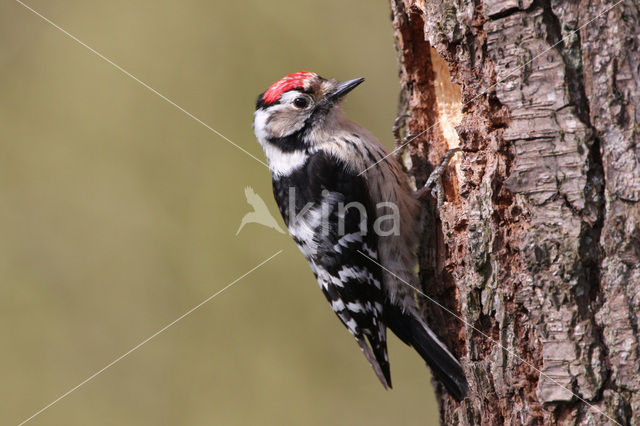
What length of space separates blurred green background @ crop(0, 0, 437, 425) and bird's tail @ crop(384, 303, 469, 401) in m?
1.86

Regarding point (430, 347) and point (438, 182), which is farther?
point (438, 182)

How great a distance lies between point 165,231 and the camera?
16.4 ft

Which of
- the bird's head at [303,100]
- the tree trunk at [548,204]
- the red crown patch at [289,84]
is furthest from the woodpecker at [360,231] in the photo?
the tree trunk at [548,204]

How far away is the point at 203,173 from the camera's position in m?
5.07

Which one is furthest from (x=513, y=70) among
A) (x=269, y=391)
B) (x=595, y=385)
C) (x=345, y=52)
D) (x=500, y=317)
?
(x=269, y=391)

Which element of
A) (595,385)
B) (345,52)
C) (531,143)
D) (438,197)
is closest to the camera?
(595,385)

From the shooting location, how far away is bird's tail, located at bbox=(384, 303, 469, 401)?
2672 millimetres

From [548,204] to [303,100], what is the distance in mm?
1789

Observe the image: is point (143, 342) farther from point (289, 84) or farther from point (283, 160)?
point (289, 84)

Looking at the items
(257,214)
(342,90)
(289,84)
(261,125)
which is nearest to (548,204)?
(342,90)

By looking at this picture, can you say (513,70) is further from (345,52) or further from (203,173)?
(203,173)

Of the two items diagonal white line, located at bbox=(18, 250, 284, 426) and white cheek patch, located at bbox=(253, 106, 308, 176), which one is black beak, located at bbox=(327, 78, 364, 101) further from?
diagonal white line, located at bbox=(18, 250, 284, 426)

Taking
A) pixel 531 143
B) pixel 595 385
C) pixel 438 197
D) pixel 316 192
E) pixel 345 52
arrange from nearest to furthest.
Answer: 1. pixel 595 385
2. pixel 531 143
3. pixel 438 197
4. pixel 316 192
5. pixel 345 52

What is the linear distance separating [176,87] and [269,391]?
2511 mm
